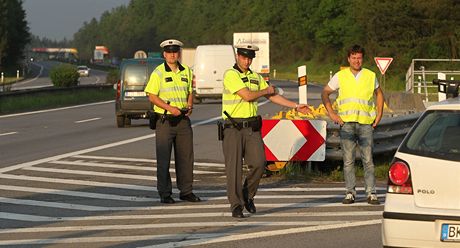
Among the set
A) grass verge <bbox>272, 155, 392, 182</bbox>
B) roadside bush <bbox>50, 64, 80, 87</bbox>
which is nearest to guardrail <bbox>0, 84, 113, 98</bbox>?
roadside bush <bbox>50, 64, 80, 87</bbox>

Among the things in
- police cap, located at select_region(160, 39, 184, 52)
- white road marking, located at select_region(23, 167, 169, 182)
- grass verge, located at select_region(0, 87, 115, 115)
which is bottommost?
grass verge, located at select_region(0, 87, 115, 115)

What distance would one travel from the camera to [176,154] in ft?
42.7

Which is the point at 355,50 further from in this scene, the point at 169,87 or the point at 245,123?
the point at 169,87

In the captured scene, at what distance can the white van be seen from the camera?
42219 mm

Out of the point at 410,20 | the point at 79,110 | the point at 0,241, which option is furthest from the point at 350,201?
the point at 410,20

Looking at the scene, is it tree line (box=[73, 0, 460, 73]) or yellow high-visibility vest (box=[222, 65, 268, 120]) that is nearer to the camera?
yellow high-visibility vest (box=[222, 65, 268, 120])

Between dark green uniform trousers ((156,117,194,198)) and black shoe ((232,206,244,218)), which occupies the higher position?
dark green uniform trousers ((156,117,194,198))

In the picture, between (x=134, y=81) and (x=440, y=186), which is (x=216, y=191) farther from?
(x=134, y=81)

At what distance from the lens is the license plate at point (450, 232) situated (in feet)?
24.7

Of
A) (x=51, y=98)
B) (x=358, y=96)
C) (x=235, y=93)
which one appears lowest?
(x=51, y=98)

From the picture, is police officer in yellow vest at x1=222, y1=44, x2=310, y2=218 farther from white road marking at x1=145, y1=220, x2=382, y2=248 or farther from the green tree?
the green tree

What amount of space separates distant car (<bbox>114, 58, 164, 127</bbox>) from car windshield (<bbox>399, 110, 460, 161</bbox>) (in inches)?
790

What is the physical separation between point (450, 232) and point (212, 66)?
34877mm

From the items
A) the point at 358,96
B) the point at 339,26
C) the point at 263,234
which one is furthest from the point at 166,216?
the point at 339,26
